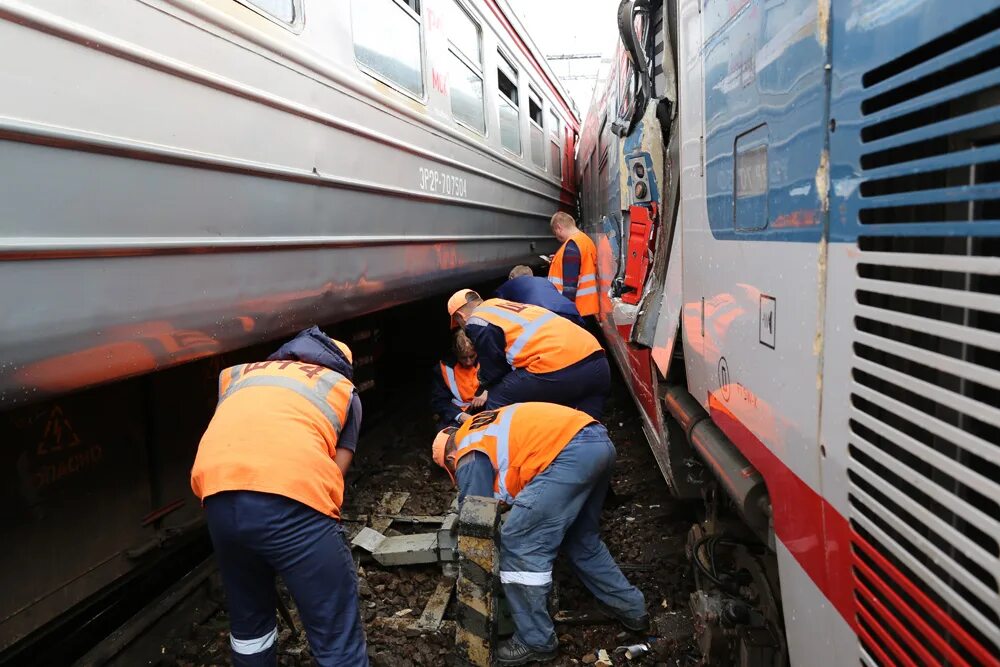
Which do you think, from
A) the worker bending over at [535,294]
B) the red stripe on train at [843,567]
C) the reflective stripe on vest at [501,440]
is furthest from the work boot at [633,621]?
the worker bending over at [535,294]

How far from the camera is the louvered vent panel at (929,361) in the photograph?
0.79 meters

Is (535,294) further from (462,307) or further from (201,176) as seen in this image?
(201,176)

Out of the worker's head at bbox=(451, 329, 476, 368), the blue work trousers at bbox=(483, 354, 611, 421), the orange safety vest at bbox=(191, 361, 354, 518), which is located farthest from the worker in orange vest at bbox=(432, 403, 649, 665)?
the worker's head at bbox=(451, 329, 476, 368)

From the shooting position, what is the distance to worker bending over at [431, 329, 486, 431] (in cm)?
Result: 440

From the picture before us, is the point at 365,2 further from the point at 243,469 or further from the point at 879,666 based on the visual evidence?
the point at 879,666

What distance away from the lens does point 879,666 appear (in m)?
1.01

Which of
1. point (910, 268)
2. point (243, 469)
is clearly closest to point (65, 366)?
point (243, 469)

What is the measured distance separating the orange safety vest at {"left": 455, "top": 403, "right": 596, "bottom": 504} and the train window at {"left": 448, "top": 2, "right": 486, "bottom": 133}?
2.35 m

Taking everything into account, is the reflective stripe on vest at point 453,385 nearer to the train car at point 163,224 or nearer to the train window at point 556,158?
the train car at point 163,224

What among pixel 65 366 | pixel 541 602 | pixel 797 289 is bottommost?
pixel 541 602

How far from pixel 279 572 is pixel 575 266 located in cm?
445

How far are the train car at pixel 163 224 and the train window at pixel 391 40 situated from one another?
0.01 meters

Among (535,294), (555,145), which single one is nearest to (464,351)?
(535,294)

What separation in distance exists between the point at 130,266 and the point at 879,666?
72.4 inches
